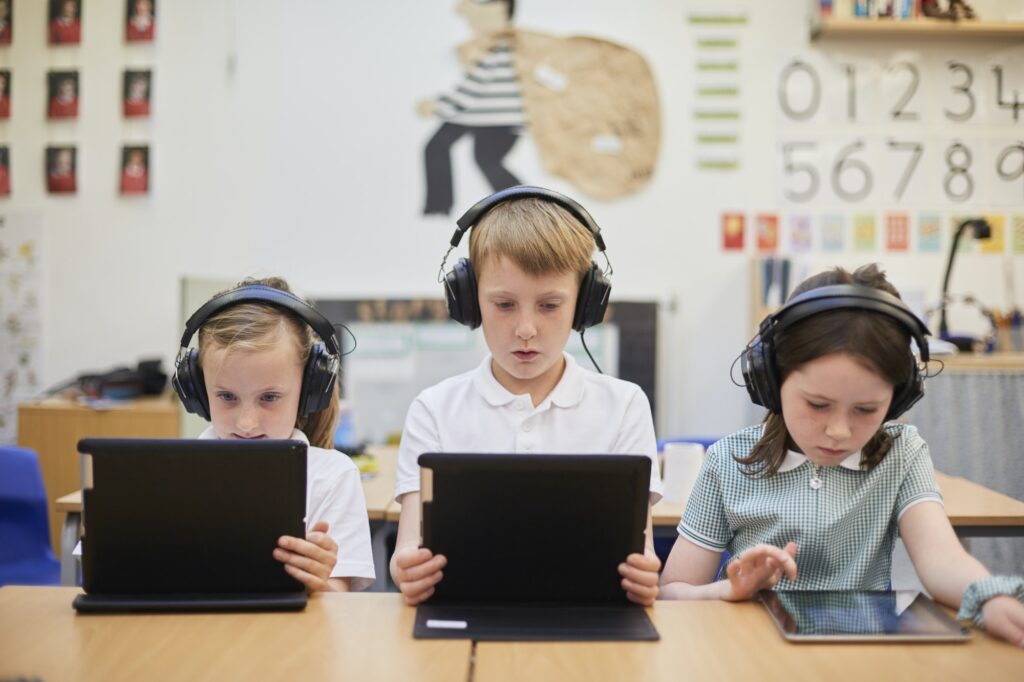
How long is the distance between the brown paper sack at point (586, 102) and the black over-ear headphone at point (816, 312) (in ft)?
8.97

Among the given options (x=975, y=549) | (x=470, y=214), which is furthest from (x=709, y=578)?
(x=975, y=549)

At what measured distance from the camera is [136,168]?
162 inches

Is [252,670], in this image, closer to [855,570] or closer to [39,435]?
[855,570]

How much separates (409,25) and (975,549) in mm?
3340

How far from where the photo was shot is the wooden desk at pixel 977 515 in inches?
76.4

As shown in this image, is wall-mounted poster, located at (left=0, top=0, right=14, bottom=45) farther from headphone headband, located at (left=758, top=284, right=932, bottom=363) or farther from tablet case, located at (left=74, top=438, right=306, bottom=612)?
headphone headband, located at (left=758, top=284, right=932, bottom=363)

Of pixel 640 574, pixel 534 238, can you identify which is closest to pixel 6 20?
pixel 534 238

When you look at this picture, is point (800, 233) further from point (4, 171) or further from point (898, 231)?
point (4, 171)

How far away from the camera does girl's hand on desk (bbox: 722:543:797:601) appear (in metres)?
1.16

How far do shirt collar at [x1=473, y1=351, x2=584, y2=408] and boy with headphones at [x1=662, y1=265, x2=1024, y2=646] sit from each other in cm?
28

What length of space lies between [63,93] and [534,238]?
3.64 m

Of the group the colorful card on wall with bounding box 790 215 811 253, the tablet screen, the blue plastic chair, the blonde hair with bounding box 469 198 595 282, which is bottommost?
the blue plastic chair

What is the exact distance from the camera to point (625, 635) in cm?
108

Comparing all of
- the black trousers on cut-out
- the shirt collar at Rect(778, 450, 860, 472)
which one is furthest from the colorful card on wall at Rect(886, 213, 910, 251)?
the shirt collar at Rect(778, 450, 860, 472)
